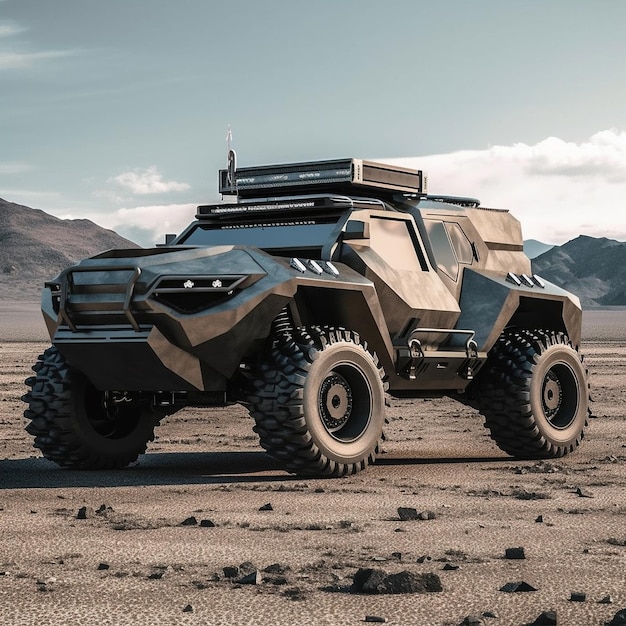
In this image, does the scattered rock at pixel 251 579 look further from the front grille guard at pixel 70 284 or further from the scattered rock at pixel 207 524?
the front grille guard at pixel 70 284

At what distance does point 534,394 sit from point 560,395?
0.72m

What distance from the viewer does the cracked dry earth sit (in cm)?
559

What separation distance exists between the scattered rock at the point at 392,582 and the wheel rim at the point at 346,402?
4.39 metres

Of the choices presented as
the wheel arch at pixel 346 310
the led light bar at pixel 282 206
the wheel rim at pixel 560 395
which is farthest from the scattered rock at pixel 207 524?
the wheel rim at pixel 560 395

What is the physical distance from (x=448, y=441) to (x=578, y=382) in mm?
1794

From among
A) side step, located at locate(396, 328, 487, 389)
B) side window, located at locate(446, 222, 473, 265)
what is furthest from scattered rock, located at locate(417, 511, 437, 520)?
side window, located at locate(446, 222, 473, 265)

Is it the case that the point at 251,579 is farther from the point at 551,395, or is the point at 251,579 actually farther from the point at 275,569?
the point at 551,395

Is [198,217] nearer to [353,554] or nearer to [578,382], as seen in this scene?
[578,382]

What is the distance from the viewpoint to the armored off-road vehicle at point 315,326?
386 inches

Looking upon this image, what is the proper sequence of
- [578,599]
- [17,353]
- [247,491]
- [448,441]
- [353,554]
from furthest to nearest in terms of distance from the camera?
[17,353], [448,441], [247,491], [353,554], [578,599]

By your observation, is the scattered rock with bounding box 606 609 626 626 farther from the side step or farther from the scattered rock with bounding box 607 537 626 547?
the side step

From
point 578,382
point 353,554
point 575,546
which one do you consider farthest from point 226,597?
point 578,382

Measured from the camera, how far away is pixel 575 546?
23.3 ft

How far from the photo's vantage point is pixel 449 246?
12.4 metres
